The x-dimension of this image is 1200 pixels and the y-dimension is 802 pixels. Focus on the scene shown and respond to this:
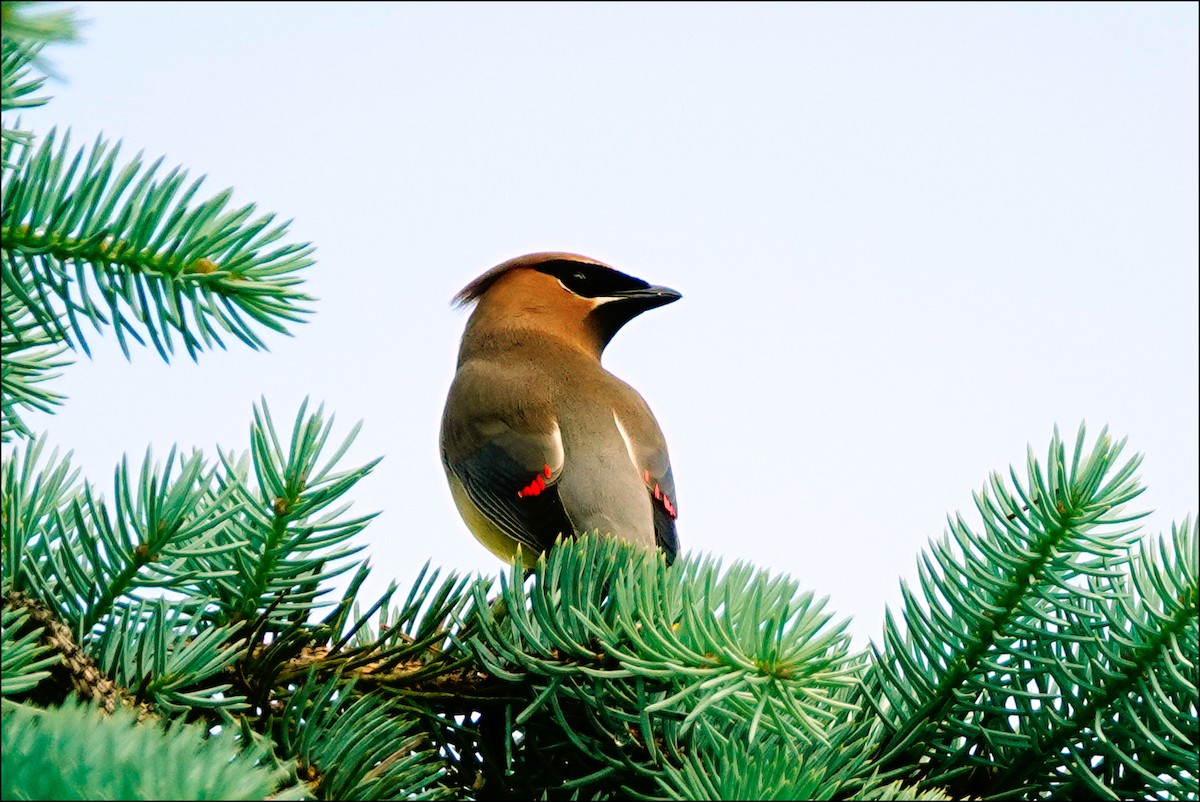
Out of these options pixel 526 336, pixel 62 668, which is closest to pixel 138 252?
pixel 62 668

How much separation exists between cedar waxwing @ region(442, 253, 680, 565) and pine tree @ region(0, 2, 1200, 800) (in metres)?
1.49

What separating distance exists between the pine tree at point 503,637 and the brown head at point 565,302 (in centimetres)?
318

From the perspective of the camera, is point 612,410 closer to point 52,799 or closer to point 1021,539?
point 1021,539

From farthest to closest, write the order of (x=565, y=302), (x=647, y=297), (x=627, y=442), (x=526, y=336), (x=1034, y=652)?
(x=565, y=302)
(x=647, y=297)
(x=526, y=336)
(x=627, y=442)
(x=1034, y=652)

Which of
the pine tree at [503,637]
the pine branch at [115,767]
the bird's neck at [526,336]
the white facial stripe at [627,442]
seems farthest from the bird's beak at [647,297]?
the pine branch at [115,767]


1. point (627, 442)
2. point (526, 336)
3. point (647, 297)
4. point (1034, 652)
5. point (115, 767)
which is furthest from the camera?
point (647, 297)

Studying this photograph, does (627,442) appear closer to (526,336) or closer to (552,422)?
(552,422)

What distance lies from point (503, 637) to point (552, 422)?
2284mm

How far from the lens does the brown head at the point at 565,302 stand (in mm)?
4910

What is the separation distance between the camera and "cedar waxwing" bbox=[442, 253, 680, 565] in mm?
3553

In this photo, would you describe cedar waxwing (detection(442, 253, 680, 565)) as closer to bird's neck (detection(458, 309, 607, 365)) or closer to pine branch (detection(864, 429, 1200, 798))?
bird's neck (detection(458, 309, 607, 365))

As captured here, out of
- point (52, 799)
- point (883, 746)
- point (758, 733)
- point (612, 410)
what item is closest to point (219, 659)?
point (52, 799)

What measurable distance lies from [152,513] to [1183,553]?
1077 mm

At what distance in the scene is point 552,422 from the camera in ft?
12.8
